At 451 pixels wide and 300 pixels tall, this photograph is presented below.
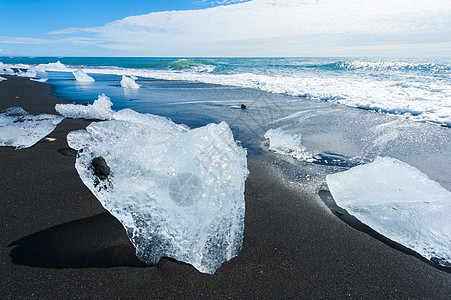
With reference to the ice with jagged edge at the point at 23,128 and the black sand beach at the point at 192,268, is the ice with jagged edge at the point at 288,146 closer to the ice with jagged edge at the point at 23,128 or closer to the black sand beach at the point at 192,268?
the black sand beach at the point at 192,268

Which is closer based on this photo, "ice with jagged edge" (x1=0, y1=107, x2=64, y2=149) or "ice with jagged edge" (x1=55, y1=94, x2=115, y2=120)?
"ice with jagged edge" (x1=0, y1=107, x2=64, y2=149)

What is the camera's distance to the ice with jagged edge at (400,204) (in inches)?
74.0

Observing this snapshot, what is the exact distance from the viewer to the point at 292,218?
2.24 metres

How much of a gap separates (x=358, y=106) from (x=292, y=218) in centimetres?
679

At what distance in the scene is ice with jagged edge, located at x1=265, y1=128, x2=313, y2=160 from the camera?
365 centimetres

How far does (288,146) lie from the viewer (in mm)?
3846

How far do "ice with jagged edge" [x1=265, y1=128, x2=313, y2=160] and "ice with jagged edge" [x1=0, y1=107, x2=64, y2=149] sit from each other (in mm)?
3754

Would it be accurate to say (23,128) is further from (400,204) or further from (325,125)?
(325,125)

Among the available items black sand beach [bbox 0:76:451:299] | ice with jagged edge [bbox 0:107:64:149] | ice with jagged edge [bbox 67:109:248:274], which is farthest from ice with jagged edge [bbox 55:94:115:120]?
ice with jagged edge [bbox 67:109:248:274]

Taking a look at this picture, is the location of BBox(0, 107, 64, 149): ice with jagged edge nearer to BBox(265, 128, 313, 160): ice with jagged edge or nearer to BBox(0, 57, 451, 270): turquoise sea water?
BBox(0, 57, 451, 270): turquoise sea water

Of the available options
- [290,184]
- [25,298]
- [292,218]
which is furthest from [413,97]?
[25,298]

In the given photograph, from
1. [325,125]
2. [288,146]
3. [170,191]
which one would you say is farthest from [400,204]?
[325,125]

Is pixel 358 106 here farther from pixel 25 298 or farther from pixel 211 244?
pixel 25 298

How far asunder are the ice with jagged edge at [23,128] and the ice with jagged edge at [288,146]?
3.75 metres
